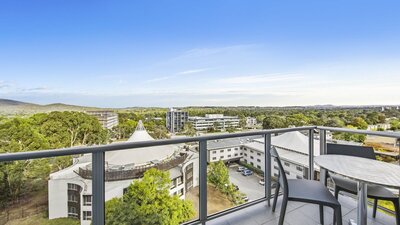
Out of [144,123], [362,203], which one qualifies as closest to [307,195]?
[362,203]

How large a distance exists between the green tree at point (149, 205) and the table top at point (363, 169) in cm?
150

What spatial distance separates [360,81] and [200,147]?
927 cm

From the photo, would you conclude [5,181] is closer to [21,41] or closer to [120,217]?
[120,217]

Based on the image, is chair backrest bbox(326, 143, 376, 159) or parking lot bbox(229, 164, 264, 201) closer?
chair backrest bbox(326, 143, 376, 159)

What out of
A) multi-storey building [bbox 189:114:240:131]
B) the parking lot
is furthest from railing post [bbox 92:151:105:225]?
multi-storey building [bbox 189:114:240:131]

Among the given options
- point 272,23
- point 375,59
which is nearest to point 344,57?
point 375,59

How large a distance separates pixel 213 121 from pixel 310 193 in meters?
16.3

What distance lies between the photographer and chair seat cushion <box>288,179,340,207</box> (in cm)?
176

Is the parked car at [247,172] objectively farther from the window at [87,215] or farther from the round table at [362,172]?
the window at [87,215]

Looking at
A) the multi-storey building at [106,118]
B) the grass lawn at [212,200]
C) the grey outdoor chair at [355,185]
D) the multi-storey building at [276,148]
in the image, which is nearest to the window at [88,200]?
the grass lawn at [212,200]

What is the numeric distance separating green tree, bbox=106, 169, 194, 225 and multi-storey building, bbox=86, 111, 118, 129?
18.2 metres

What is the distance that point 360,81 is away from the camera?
27.5 ft

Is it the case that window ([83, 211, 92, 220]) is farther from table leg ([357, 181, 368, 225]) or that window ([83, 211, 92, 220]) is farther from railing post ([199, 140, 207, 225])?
table leg ([357, 181, 368, 225])

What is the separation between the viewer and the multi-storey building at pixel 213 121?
16.6m
